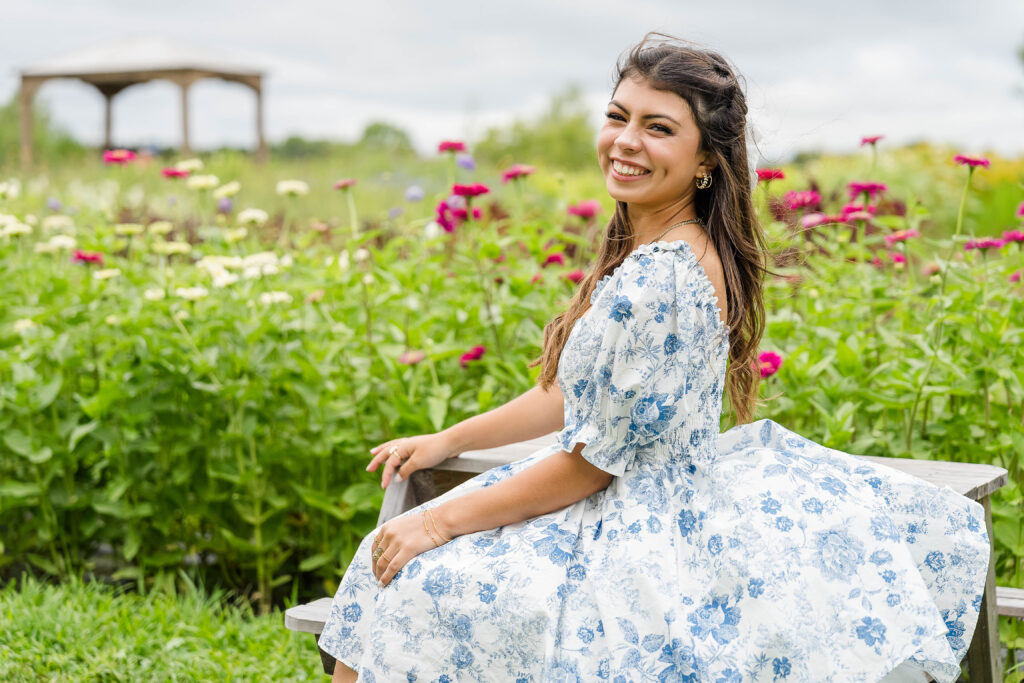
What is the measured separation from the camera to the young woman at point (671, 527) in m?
1.53

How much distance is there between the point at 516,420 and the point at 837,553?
2.23ft

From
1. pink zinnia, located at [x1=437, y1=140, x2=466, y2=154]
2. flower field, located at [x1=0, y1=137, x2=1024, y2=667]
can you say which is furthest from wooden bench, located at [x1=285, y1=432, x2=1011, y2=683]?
pink zinnia, located at [x1=437, y1=140, x2=466, y2=154]

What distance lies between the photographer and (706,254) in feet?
5.65

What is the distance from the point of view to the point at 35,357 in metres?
3.10

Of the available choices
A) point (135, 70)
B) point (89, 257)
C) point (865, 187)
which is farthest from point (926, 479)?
point (135, 70)

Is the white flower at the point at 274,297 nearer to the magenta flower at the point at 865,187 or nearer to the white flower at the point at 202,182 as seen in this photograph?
the white flower at the point at 202,182

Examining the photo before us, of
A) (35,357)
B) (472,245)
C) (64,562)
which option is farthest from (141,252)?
(472,245)

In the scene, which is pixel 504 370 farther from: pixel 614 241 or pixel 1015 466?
pixel 1015 466

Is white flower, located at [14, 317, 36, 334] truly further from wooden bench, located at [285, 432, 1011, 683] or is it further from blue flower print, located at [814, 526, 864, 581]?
blue flower print, located at [814, 526, 864, 581]

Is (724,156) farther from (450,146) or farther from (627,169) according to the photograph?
(450,146)

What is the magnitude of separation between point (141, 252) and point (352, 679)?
7.77 feet

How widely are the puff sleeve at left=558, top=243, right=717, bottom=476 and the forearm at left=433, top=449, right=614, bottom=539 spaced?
3cm

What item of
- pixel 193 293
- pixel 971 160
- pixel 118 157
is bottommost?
pixel 193 293

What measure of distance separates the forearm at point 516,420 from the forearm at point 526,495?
0.33 meters
